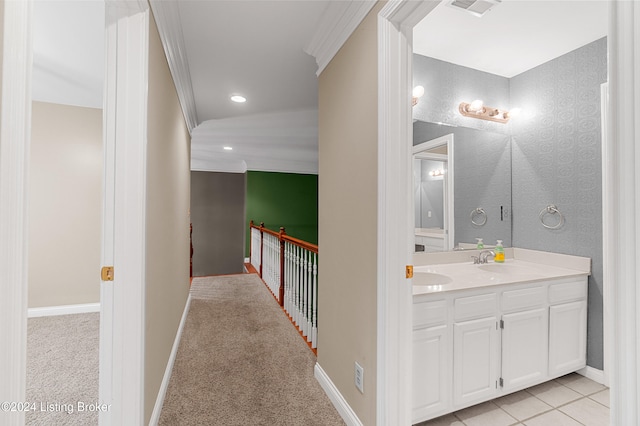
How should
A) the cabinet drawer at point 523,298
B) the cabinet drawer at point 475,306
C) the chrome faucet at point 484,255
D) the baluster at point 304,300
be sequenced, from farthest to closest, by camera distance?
the baluster at point 304,300 < the chrome faucet at point 484,255 < the cabinet drawer at point 523,298 < the cabinet drawer at point 475,306

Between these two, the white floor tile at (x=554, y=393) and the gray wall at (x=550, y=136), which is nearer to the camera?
the white floor tile at (x=554, y=393)

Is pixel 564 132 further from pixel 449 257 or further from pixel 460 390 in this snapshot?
pixel 460 390

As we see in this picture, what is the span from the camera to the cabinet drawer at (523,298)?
1.84m

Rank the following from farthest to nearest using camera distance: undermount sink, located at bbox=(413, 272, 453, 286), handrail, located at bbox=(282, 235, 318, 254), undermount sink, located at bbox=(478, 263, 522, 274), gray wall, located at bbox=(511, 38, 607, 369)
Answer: handrail, located at bbox=(282, 235, 318, 254) → undermount sink, located at bbox=(478, 263, 522, 274) → gray wall, located at bbox=(511, 38, 607, 369) → undermount sink, located at bbox=(413, 272, 453, 286)

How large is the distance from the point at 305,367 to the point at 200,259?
18.9 ft

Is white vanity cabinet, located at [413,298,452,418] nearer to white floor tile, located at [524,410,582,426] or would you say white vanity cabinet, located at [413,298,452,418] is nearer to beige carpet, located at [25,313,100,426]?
white floor tile, located at [524,410,582,426]

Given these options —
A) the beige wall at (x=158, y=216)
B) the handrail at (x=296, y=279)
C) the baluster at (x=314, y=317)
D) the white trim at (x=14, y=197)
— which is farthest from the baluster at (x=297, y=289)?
the white trim at (x=14, y=197)

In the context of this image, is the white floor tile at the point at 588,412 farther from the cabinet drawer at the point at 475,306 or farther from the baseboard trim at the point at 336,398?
the baseboard trim at the point at 336,398

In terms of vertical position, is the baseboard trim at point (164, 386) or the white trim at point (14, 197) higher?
the white trim at point (14, 197)

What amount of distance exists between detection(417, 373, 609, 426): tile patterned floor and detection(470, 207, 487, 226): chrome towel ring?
50.3 inches

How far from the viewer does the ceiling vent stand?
173 cm

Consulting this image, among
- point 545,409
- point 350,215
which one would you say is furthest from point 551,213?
point 350,215

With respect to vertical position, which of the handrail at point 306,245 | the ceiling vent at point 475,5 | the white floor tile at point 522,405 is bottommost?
the white floor tile at point 522,405

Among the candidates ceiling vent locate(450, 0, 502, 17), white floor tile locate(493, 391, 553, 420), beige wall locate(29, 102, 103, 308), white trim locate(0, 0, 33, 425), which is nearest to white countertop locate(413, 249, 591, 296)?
white floor tile locate(493, 391, 553, 420)
